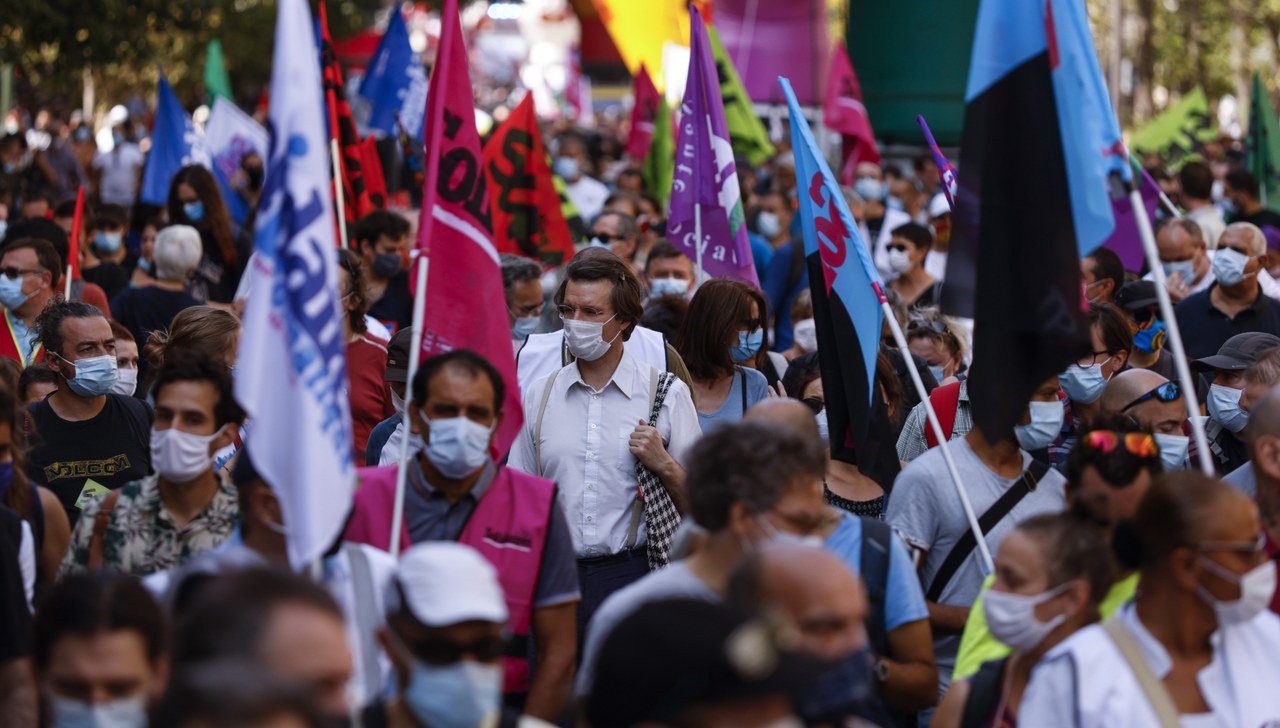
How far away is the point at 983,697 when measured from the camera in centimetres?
424

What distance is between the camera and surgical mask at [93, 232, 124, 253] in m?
11.9

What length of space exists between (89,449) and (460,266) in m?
1.78

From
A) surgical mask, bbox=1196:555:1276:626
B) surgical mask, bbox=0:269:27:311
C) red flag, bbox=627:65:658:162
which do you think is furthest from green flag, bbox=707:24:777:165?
surgical mask, bbox=1196:555:1276:626

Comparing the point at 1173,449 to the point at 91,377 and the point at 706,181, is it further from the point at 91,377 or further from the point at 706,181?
the point at 91,377

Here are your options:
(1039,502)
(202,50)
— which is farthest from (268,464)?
(202,50)

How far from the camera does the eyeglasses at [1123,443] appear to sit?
15.8 ft

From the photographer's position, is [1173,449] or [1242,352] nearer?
[1173,449]

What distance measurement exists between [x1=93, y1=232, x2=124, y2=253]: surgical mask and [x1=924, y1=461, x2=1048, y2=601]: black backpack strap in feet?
26.4

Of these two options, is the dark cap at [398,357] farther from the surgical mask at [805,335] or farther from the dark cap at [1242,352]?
the dark cap at [1242,352]

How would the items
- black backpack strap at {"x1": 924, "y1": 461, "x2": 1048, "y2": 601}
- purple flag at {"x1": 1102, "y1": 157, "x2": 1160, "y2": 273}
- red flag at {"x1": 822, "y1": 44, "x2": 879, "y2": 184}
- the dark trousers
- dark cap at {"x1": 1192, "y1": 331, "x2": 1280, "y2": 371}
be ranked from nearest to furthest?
1. black backpack strap at {"x1": 924, "y1": 461, "x2": 1048, "y2": 601}
2. the dark trousers
3. dark cap at {"x1": 1192, "y1": 331, "x2": 1280, "y2": 371}
4. purple flag at {"x1": 1102, "y1": 157, "x2": 1160, "y2": 273}
5. red flag at {"x1": 822, "y1": 44, "x2": 879, "y2": 184}

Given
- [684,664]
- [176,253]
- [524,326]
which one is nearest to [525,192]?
[524,326]

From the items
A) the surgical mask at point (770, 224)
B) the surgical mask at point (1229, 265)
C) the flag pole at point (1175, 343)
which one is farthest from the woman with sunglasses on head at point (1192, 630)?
the surgical mask at point (770, 224)

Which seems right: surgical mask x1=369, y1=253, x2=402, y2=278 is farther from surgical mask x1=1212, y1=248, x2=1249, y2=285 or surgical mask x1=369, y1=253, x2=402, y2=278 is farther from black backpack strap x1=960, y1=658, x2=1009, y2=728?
black backpack strap x1=960, y1=658, x2=1009, y2=728

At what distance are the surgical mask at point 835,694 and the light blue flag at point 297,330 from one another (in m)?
1.43
